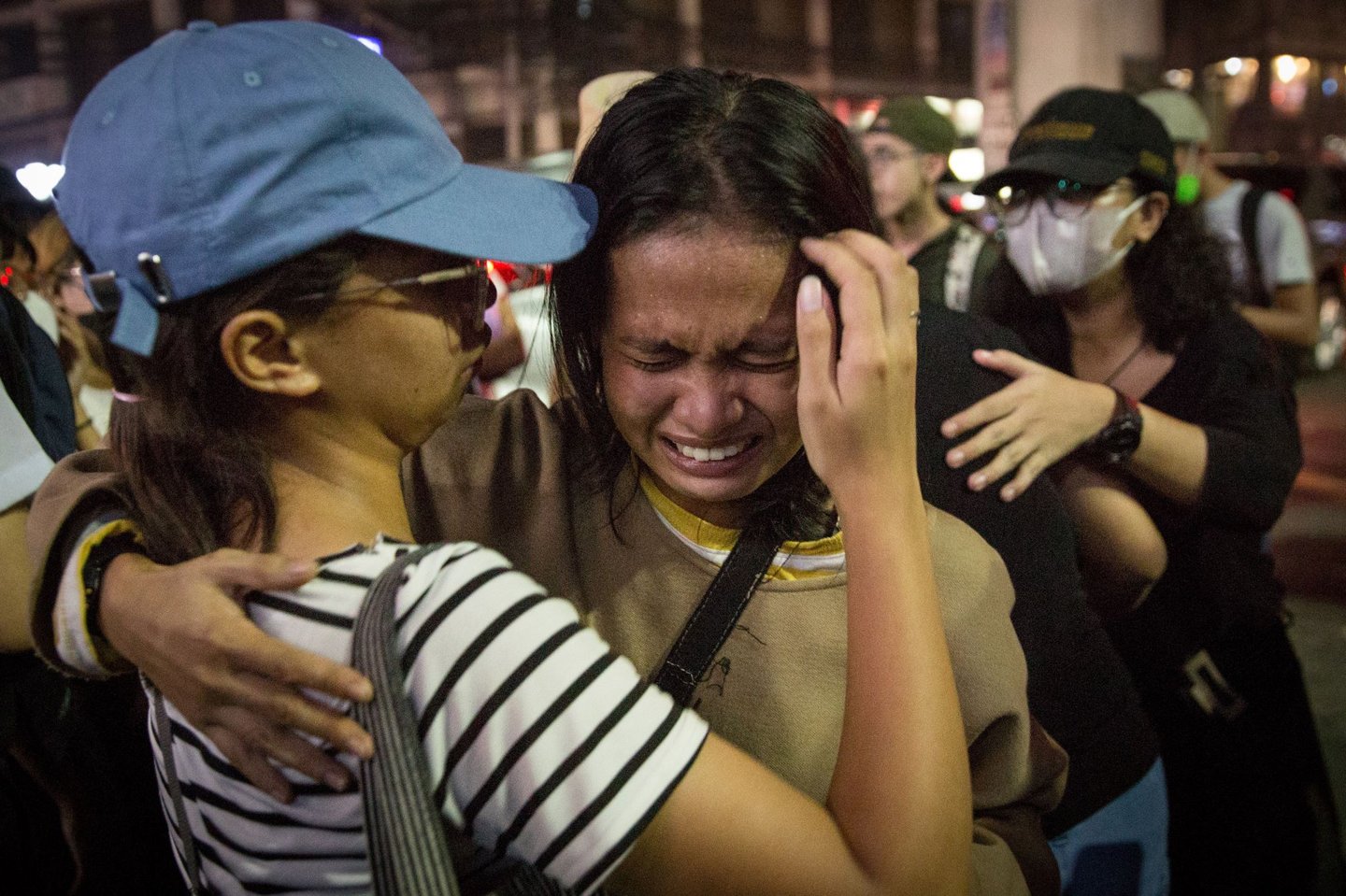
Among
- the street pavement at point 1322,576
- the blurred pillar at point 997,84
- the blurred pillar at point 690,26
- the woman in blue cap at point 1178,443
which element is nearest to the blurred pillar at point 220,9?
the blurred pillar at point 690,26

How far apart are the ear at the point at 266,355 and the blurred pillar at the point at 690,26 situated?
33.7m

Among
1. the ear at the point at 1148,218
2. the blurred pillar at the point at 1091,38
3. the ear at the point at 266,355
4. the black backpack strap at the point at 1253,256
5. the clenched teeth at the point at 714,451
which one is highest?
the blurred pillar at the point at 1091,38

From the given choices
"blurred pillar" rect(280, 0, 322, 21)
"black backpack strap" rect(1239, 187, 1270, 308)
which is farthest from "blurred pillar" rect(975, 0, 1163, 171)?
"blurred pillar" rect(280, 0, 322, 21)

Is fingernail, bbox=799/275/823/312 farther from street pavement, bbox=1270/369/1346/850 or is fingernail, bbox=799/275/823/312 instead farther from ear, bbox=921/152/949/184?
ear, bbox=921/152/949/184

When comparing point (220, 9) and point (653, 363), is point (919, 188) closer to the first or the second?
point (653, 363)

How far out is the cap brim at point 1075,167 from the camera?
2.53 meters

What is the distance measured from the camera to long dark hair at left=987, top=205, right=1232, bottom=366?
7.88 feet

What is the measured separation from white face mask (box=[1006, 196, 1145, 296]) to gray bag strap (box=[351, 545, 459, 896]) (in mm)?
2274

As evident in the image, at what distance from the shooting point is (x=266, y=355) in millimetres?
1110

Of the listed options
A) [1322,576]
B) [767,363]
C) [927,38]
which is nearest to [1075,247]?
[767,363]

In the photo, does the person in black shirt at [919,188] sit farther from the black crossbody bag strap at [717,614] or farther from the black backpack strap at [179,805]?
the black backpack strap at [179,805]

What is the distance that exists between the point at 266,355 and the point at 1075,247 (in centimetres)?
222

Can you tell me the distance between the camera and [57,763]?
2.00m

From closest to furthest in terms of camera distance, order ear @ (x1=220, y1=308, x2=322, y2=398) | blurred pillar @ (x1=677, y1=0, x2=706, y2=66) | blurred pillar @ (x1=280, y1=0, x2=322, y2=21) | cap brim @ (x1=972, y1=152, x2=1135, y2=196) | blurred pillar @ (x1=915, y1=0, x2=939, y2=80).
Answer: ear @ (x1=220, y1=308, x2=322, y2=398)
cap brim @ (x1=972, y1=152, x2=1135, y2=196)
blurred pillar @ (x1=280, y1=0, x2=322, y2=21)
blurred pillar @ (x1=677, y1=0, x2=706, y2=66)
blurred pillar @ (x1=915, y1=0, x2=939, y2=80)
